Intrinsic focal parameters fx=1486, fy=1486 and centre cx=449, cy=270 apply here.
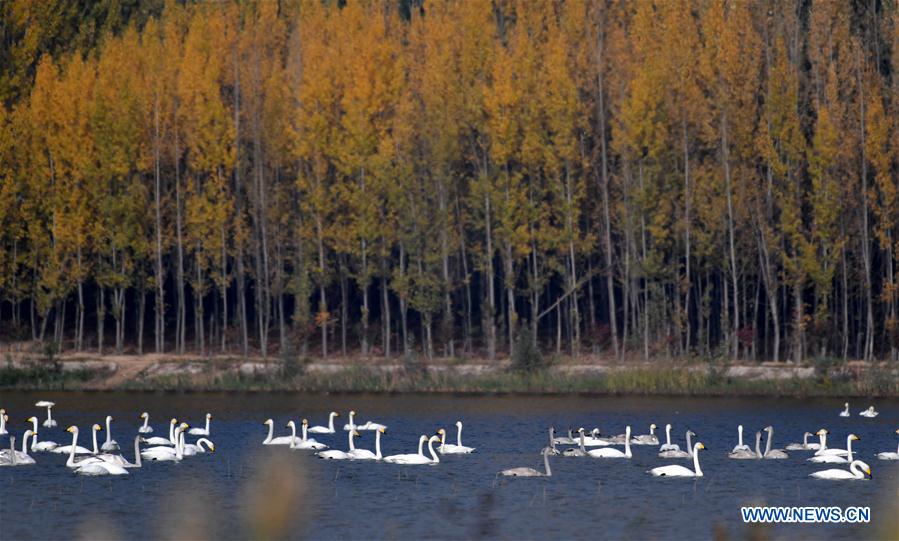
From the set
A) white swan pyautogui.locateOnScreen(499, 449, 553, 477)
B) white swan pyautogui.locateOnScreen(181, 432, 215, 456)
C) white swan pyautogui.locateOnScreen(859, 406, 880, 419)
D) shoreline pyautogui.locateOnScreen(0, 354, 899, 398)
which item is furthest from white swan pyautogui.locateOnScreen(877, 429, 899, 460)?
white swan pyautogui.locateOnScreen(181, 432, 215, 456)

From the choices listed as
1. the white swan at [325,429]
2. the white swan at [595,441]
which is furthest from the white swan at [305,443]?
the white swan at [595,441]

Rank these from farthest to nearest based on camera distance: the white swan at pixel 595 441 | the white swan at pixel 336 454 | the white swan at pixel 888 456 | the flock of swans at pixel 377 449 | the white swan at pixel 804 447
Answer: the white swan at pixel 595 441 < the white swan at pixel 804 447 < the white swan at pixel 336 454 < the white swan at pixel 888 456 < the flock of swans at pixel 377 449

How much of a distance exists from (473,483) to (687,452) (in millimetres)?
5367

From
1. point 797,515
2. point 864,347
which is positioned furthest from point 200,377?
point 797,515

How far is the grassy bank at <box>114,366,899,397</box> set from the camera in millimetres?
41625

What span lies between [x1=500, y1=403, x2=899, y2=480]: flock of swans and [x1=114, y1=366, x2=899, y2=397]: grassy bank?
8496mm

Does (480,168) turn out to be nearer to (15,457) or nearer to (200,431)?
(200,431)

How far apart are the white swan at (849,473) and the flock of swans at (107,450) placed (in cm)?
1223

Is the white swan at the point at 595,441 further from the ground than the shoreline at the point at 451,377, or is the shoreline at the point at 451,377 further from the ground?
the shoreline at the point at 451,377

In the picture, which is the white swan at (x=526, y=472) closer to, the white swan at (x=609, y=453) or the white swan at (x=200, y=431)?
the white swan at (x=609, y=453)

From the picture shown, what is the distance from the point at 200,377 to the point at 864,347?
22.1m

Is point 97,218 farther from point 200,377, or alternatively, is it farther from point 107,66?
point 200,377

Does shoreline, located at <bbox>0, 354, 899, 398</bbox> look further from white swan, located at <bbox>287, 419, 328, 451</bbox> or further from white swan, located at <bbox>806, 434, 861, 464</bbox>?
white swan, located at <bbox>806, 434, 861, 464</bbox>

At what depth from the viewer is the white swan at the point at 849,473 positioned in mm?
26781
